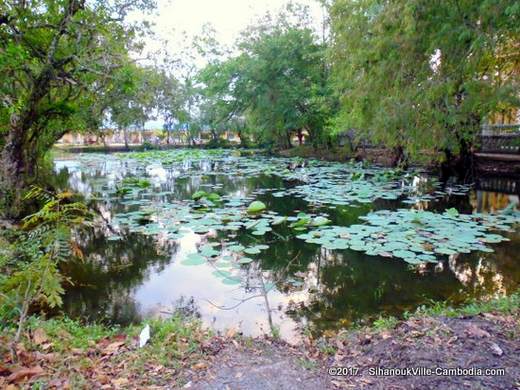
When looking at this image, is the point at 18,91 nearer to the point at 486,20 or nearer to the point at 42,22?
the point at 42,22

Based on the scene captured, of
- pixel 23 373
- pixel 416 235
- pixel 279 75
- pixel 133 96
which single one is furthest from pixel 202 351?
pixel 279 75

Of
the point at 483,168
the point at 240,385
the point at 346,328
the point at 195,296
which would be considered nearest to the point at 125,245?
the point at 195,296

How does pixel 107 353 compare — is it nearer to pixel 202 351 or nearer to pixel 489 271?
pixel 202 351

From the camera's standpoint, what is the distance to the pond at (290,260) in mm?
3607

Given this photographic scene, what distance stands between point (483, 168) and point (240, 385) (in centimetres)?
1286

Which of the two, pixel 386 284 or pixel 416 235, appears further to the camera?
pixel 416 235

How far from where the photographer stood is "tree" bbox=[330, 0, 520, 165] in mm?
4617

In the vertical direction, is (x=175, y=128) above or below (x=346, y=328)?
above

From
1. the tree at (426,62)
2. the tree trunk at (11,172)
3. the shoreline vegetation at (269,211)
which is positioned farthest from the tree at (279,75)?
the tree trunk at (11,172)

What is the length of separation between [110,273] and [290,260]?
7.62 ft

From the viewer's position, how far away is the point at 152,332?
9.11 feet

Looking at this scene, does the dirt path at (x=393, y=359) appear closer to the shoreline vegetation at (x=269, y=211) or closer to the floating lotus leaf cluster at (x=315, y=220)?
the shoreline vegetation at (x=269, y=211)

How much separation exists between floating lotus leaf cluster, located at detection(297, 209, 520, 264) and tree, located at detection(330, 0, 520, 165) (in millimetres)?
1984

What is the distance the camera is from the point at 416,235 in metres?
5.18
